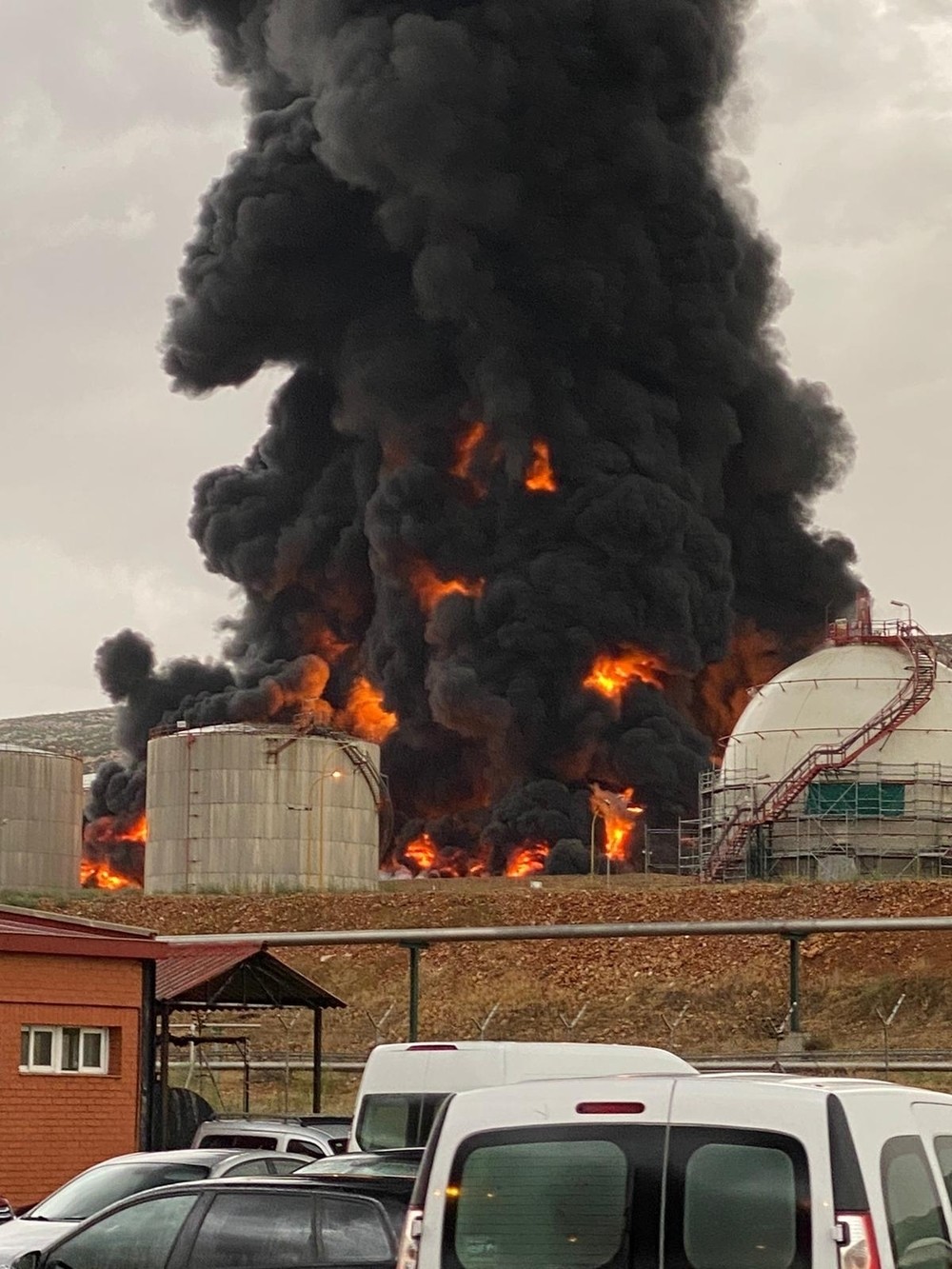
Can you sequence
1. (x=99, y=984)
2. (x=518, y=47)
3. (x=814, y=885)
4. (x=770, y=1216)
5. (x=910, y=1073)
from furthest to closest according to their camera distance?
(x=518, y=47)
(x=814, y=885)
(x=910, y=1073)
(x=99, y=984)
(x=770, y=1216)

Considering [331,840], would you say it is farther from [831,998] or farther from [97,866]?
[831,998]

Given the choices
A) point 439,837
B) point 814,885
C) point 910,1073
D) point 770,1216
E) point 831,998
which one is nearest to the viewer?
point 770,1216

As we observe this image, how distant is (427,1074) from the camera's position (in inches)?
791

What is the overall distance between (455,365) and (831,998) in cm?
5373

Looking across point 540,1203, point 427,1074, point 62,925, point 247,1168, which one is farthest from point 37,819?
point 540,1203

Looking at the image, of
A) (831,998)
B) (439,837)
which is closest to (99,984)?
(831,998)

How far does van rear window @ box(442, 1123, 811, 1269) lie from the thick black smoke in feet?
246

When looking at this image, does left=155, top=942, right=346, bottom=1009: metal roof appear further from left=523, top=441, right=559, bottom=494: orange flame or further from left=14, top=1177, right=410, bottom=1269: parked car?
left=523, top=441, right=559, bottom=494: orange flame

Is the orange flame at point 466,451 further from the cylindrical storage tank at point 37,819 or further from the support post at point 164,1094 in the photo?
the support post at point 164,1094

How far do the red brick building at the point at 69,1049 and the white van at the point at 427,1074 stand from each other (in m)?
5.21

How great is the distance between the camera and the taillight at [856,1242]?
7969 mm

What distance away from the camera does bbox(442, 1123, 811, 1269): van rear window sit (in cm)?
815

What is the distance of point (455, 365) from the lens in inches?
3748

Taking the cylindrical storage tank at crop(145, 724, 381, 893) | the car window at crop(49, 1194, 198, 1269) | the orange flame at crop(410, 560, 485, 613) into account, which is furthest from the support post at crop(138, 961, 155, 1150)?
the orange flame at crop(410, 560, 485, 613)
